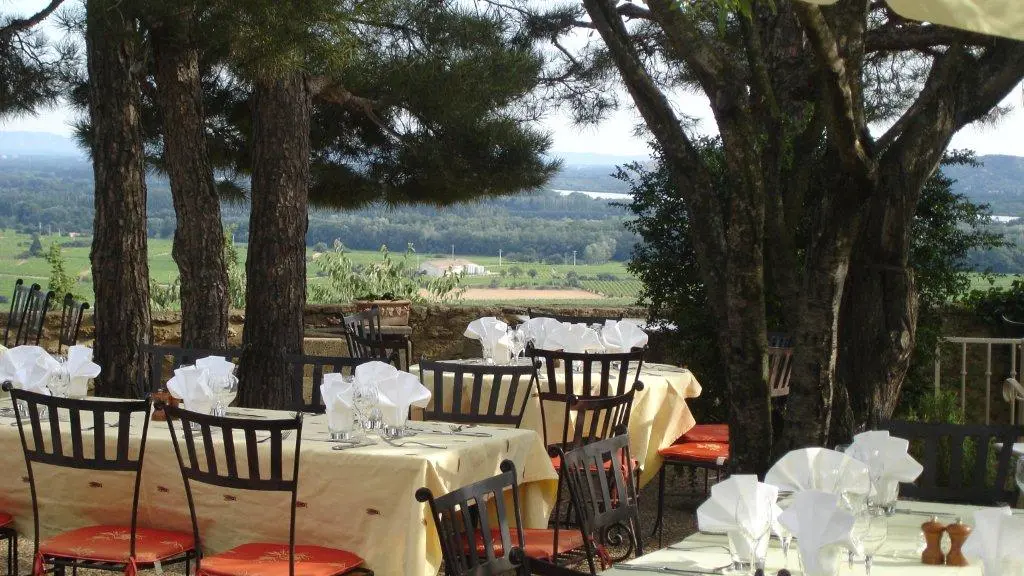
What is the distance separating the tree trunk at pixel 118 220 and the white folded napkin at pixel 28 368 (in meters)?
1.71

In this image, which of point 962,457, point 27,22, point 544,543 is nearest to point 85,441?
point 544,543

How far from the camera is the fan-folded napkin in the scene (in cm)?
562

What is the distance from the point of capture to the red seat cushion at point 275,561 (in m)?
3.06

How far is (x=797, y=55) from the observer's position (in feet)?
14.7

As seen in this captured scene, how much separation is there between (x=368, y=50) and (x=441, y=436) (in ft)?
10.2

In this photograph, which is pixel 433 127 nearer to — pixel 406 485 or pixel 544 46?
pixel 544 46

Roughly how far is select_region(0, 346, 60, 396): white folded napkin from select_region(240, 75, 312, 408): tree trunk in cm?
224

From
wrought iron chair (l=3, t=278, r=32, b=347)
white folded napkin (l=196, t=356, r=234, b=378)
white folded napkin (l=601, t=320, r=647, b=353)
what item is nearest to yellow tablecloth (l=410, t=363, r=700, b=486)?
white folded napkin (l=601, t=320, r=647, b=353)

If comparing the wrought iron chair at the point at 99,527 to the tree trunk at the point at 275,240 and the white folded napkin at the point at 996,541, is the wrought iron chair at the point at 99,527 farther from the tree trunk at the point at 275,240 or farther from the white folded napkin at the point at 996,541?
the tree trunk at the point at 275,240

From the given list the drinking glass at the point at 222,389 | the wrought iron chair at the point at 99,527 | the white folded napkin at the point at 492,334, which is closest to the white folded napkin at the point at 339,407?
the drinking glass at the point at 222,389

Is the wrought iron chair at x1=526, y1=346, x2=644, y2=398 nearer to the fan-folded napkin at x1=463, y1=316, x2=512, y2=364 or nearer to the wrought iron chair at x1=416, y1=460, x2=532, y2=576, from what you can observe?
the fan-folded napkin at x1=463, y1=316, x2=512, y2=364

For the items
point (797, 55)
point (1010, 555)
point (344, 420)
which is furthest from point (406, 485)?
point (797, 55)

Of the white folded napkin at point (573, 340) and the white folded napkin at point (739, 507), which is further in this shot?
the white folded napkin at point (573, 340)

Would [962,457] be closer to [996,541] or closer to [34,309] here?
[996,541]
